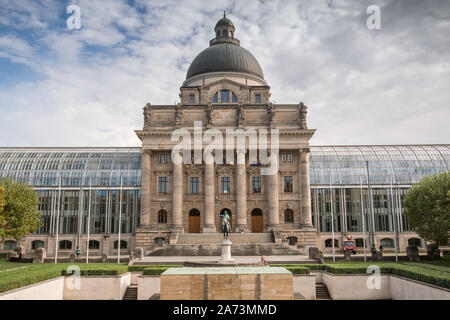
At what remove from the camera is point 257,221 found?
214ft

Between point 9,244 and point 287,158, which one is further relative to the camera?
point 9,244

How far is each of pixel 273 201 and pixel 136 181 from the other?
992 inches

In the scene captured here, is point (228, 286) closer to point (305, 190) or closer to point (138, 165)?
point (305, 190)

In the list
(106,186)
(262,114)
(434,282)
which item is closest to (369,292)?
(434,282)

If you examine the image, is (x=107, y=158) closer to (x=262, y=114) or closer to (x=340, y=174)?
(x=262, y=114)

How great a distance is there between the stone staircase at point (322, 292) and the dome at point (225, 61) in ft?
157

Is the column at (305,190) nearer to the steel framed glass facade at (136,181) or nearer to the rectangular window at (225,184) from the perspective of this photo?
the steel framed glass facade at (136,181)

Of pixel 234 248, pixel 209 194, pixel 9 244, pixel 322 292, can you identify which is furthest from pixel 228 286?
pixel 9 244

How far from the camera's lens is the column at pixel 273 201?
204 ft

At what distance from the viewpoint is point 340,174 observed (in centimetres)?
7369

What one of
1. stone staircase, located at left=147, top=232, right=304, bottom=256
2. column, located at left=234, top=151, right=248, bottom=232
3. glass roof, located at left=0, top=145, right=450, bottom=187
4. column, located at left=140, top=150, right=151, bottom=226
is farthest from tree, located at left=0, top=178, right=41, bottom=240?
column, located at left=234, top=151, right=248, bottom=232

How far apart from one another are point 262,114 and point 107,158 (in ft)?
99.2

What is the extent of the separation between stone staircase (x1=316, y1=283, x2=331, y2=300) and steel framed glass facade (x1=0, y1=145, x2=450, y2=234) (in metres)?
33.0

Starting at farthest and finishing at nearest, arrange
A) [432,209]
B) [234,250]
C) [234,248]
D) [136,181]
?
[136,181] < [234,248] < [234,250] < [432,209]
